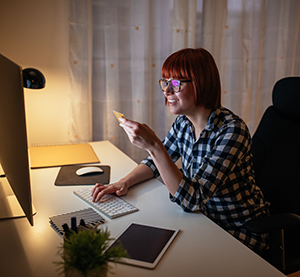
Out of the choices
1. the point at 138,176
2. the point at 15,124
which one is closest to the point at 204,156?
the point at 138,176

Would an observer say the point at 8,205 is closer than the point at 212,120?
Yes

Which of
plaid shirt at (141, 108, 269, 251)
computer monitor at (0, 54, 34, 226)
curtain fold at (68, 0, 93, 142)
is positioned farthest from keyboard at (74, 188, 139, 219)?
curtain fold at (68, 0, 93, 142)

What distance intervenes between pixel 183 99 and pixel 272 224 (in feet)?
1.78

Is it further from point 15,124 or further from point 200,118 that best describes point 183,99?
point 15,124

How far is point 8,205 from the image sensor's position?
104 centimetres

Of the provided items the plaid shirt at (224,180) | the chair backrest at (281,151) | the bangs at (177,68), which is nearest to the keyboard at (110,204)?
the plaid shirt at (224,180)

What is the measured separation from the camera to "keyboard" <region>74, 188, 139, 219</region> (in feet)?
3.26

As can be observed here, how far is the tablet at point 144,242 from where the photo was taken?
0.76m

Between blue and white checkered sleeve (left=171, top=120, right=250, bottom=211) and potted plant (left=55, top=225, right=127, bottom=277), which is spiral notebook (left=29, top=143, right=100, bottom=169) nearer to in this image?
blue and white checkered sleeve (left=171, top=120, right=250, bottom=211)

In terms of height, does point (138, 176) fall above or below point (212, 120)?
below

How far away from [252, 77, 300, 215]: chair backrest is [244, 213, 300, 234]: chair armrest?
193 mm

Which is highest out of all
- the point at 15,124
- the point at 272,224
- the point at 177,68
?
the point at 177,68

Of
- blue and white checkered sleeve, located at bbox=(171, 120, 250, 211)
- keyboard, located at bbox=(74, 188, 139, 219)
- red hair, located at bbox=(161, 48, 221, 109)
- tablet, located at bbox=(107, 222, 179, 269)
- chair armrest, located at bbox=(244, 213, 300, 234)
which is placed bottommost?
chair armrest, located at bbox=(244, 213, 300, 234)

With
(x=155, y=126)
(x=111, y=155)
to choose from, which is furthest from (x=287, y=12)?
(x=111, y=155)
